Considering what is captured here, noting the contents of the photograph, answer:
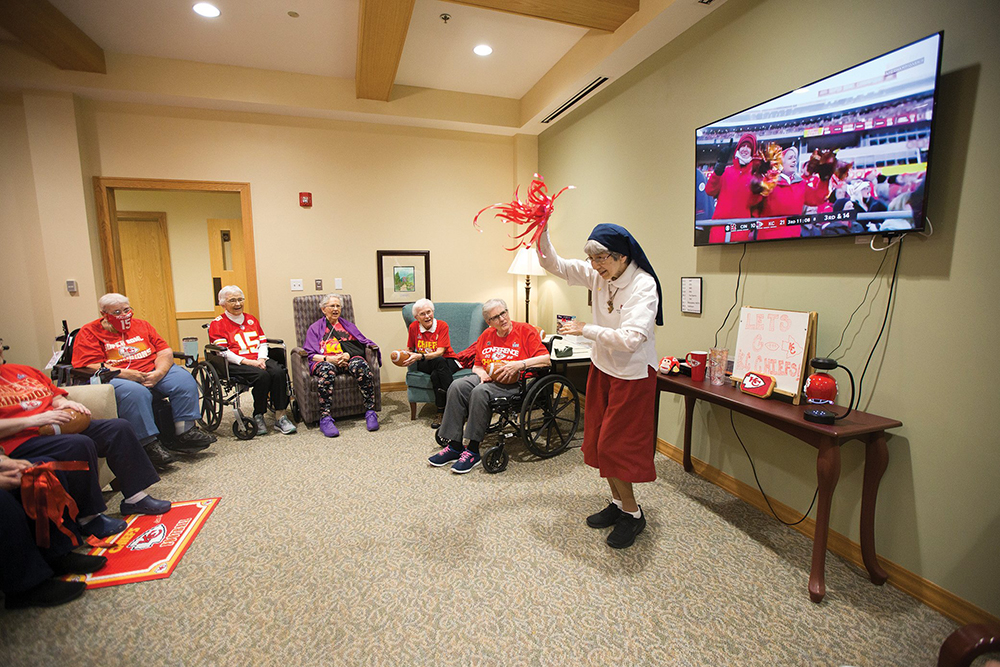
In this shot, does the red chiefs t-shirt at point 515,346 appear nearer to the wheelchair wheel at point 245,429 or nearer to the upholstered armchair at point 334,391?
the upholstered armchair at point 334,391

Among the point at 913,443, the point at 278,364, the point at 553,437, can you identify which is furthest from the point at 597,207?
the point at 278,364

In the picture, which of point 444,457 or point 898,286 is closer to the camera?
point 898,286

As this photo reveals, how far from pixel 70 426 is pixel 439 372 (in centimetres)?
214

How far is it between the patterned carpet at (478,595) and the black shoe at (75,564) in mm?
156

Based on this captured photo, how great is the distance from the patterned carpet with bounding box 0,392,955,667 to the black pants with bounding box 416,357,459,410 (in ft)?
3.69

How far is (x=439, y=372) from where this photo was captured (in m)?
3.60

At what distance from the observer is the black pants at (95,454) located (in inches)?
75.9

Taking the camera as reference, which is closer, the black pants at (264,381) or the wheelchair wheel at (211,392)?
the wheelchair wheel at (211,392)

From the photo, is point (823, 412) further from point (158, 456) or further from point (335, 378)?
point (158, 456)

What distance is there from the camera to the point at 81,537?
2020 millimetres

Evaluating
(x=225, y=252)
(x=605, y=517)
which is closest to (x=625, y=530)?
(x=605, y=517)

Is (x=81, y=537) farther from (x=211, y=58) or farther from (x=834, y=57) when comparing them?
(x=834, y=57)

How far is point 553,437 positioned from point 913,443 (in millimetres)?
2138

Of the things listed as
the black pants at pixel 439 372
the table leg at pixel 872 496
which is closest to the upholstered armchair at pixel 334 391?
the black pants at pixel 439 372
